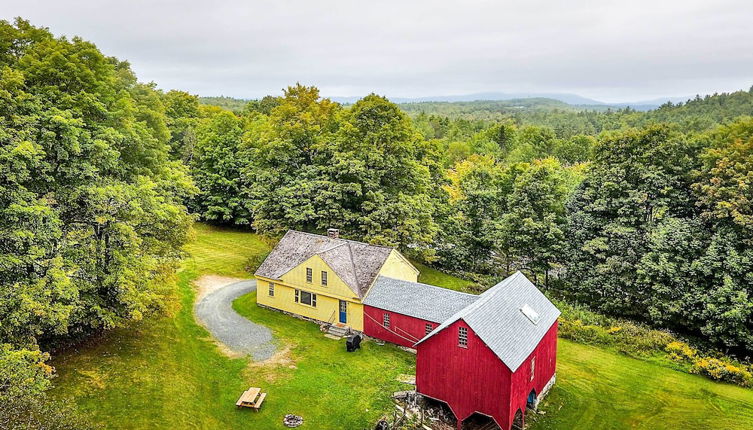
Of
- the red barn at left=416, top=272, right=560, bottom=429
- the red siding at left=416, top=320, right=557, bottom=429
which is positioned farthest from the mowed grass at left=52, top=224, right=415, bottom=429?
the red barn at left=416, top=272, right=560, bottom=429

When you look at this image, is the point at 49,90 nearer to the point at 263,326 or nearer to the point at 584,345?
the point at 263,326

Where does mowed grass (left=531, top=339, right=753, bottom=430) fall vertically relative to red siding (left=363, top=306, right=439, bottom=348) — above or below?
below

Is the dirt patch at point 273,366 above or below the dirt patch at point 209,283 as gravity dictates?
below

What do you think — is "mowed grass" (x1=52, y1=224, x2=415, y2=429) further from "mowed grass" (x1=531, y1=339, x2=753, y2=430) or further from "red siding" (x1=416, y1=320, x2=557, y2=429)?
"mowed grass" (x1=531, y1=339, x2=753, y2=430)

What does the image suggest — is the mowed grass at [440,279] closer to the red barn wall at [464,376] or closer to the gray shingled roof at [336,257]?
the gray shingled roof at [336,257]

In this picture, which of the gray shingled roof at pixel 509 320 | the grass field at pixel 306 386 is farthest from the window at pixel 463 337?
the grass field at pixel 306 386
